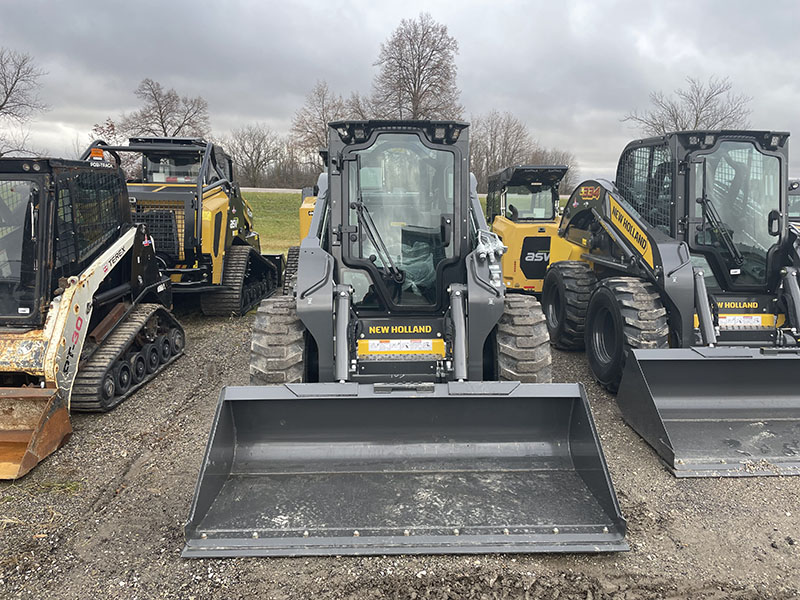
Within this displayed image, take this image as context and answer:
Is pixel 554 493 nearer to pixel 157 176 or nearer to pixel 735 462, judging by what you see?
pixel 735 462

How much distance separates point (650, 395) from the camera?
401 centimetres

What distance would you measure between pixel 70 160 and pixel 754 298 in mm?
6427

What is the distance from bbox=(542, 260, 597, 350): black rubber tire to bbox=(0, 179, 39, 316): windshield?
5369 mm

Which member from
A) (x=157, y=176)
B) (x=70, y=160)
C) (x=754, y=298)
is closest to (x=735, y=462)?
(x=754, y=298)

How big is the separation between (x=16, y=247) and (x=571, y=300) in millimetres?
5526

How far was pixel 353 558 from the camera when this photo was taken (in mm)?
2877

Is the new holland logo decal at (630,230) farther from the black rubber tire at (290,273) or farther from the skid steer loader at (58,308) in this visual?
the skid steer loader at (58,308)

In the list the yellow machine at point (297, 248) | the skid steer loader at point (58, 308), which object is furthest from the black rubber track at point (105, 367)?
the yellow machine at point (297, 248)

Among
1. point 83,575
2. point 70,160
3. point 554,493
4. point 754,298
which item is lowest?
point 83,575

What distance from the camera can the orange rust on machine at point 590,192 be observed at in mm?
6629

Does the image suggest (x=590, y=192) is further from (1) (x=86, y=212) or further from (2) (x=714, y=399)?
(1) (x=86, y=212)

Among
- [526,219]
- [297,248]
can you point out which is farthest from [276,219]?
[526,219]

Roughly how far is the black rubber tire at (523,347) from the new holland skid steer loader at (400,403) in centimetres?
1

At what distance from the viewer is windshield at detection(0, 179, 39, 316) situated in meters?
4.41
